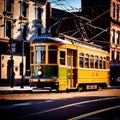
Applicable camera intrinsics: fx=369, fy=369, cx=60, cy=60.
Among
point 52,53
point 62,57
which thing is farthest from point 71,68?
point 52,53

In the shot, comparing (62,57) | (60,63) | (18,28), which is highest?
(18,28)

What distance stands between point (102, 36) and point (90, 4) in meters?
6.13

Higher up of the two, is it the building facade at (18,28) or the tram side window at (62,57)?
the building facade at (18,28)

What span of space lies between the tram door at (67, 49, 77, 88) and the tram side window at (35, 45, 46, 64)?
71.6 inches

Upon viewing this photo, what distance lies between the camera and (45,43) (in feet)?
72.2

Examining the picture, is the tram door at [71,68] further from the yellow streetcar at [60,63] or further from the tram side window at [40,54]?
the tram side window at [40,54]

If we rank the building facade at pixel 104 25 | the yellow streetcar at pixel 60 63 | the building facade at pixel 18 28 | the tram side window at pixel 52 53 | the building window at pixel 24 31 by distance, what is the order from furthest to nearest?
the building facade at pixel 104 25, the building window at pixel 24 31, the building facade at pixel 18 28, the tram side window at pixel 52 53, the yellow streetcar at pixel 60 63

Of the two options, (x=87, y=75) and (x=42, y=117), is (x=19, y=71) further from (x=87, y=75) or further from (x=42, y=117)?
(x=42, y=117)

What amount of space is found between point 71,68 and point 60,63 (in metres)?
1.43

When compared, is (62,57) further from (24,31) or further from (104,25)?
(104,25)

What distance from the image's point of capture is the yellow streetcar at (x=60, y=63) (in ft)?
70.5

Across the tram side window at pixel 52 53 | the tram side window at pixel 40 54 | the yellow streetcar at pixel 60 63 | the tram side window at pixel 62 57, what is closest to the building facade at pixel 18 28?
the yellow streetcar at pixel 60 63

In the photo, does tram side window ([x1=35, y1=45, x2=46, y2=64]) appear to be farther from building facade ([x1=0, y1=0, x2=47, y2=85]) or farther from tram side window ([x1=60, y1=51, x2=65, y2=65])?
building facade ([x1=0, y1=0, x2=47, y2=85])

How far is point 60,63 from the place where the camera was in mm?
22078
